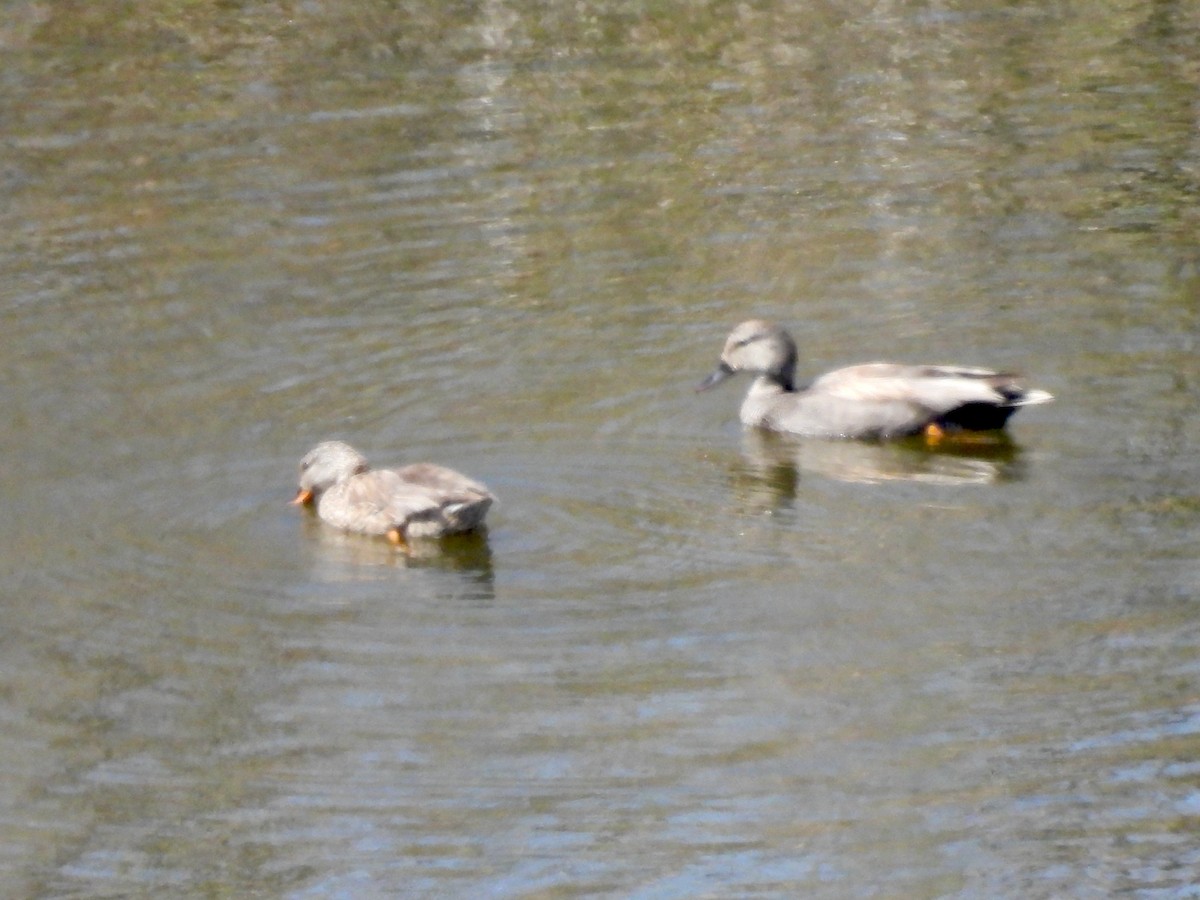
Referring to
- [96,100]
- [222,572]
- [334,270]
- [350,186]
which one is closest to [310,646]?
[222,572]

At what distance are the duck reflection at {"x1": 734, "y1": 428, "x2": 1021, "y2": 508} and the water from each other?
0.12 feet

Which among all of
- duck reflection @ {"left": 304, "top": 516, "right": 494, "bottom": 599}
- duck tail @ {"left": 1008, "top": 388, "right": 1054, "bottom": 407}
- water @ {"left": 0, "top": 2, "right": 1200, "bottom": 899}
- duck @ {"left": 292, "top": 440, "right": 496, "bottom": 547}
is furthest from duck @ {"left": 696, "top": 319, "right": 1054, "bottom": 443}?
duck reflection @ {"left": 304, "top": 516, "right": 494, "bottom": 599}

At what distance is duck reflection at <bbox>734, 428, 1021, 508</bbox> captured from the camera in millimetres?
9898

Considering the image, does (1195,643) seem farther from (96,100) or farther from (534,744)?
(96,100)

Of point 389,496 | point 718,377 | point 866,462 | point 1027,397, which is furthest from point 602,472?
point 1027,397

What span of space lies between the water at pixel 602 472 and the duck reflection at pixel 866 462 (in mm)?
37

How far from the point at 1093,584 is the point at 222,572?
3211mm

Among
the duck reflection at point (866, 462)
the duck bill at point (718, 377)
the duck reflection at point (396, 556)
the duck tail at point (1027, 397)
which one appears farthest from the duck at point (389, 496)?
the duck tail at point (1027, 397)

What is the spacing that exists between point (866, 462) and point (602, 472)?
47.1 inches

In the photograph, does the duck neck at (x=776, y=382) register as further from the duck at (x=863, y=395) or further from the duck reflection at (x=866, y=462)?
the duck reflection at (x=866, y=462)

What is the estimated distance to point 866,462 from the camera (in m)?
10.3

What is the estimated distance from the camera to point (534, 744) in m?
7.41

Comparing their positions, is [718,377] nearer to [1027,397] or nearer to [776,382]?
[776,382]

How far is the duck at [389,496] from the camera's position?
360 inches
